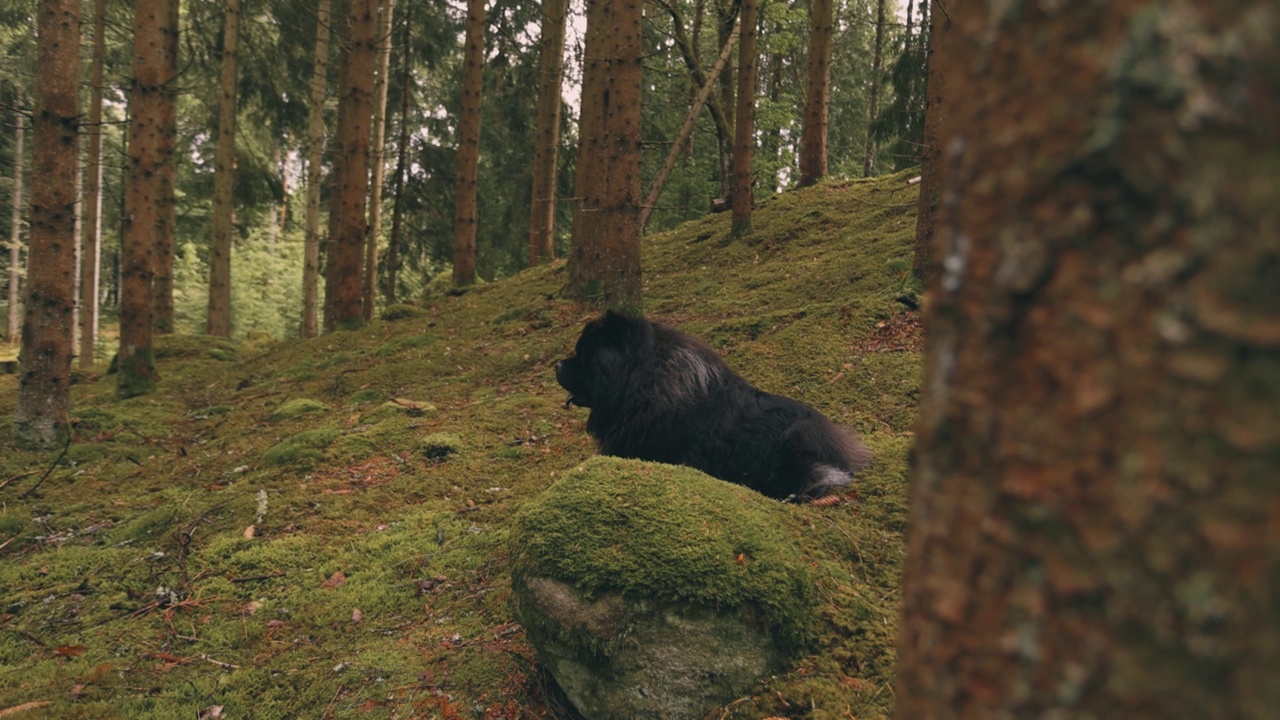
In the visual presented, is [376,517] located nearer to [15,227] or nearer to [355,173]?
[355,173]

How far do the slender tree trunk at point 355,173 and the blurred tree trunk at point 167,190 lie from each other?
3579 mm

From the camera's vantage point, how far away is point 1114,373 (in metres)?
0.77

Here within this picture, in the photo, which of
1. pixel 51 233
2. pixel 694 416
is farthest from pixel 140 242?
pixel 694 416

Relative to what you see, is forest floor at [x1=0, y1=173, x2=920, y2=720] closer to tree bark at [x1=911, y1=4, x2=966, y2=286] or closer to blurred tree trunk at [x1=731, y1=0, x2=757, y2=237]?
tree bark at [x1=911, y1=4, x2=966, y2=286]

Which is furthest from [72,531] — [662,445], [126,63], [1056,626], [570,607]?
[126,63]

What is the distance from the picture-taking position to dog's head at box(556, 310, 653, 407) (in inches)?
223

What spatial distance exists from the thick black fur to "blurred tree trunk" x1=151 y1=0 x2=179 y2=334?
494 inches

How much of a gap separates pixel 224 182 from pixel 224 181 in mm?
23

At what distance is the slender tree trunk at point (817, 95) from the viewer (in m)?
14.9

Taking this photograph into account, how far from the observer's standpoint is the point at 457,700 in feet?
11.5

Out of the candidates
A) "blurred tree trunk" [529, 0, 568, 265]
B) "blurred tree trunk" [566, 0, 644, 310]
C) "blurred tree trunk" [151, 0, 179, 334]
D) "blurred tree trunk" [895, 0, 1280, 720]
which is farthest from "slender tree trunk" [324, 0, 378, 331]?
"blurred tree trunk" [895, 0, 1280, 720]

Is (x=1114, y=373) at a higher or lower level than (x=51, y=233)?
lower

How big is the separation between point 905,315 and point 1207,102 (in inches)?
312

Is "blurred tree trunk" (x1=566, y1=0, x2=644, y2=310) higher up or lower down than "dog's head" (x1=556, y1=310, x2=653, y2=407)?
higher up
